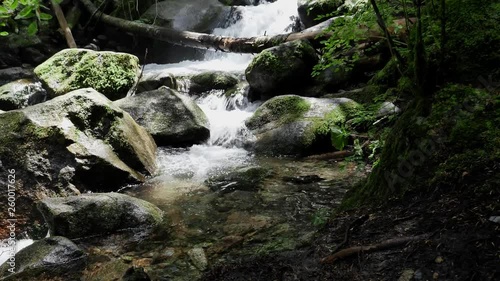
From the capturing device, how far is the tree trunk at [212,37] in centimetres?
1086

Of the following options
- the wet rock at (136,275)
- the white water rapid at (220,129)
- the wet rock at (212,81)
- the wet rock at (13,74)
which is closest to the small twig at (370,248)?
the wet rock at (136,275)

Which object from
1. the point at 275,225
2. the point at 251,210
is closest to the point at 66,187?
the point at 251,210

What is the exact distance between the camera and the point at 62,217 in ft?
15.6

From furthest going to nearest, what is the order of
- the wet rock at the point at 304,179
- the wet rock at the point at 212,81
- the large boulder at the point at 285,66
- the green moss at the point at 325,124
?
1. the wet rock at the point at 212,81
2. the large boulder at the point at 285,66
3. the green moss at the point at 325,124
4. the wet rock at the point at 304,179

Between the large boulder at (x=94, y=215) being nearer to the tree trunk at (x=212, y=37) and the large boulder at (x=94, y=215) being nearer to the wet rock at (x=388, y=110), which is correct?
the wet rock at (x=388, y=110)

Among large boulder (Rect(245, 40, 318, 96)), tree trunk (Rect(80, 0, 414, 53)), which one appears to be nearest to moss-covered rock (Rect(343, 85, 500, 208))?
tree trunk (Rect(80, 0, 414, 53))

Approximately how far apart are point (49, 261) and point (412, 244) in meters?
3.60

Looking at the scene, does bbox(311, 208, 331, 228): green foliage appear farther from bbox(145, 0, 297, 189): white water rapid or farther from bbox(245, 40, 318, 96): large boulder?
bbox(245, 40, 318, 96): large boulder

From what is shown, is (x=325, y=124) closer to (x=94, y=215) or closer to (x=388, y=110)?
(x=388, y=110)

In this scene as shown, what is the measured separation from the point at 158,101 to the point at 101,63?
2.87m

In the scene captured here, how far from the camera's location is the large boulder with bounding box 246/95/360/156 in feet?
25.4

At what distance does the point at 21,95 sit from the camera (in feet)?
38.8

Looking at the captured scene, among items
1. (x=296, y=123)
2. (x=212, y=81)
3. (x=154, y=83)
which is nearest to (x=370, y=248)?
(x=296, y=123)

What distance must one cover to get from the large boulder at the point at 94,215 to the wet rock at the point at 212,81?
22.5ft
